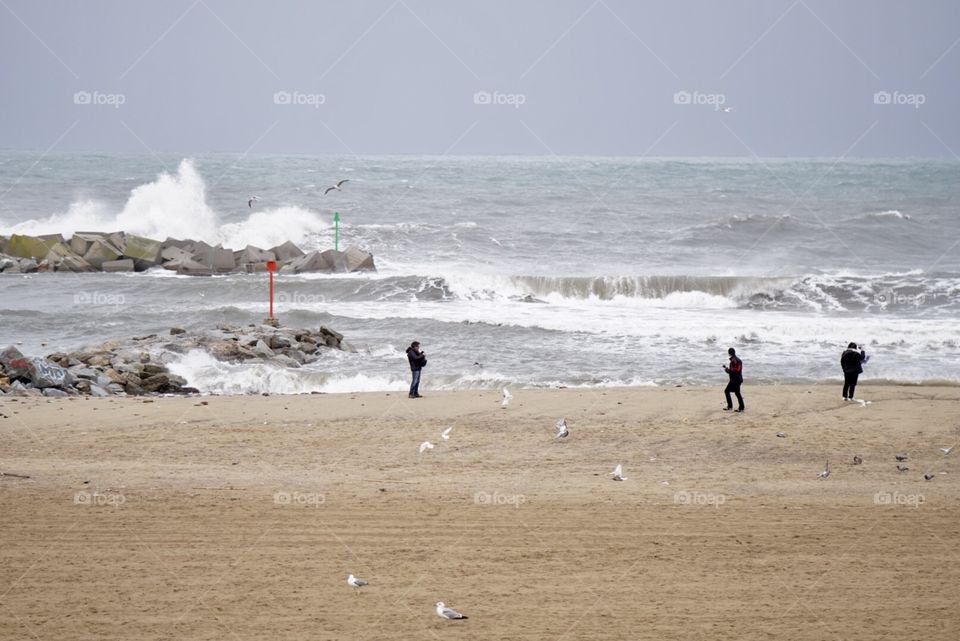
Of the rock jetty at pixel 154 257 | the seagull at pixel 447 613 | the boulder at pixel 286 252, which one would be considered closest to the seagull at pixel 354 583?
the seagull at pixel 447 613

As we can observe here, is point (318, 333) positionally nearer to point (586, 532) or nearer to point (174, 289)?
point (174, 289)

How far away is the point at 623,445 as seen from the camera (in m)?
12.6

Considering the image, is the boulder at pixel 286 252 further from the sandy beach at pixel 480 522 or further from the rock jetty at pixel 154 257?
the sandy beach at pixel 480 522

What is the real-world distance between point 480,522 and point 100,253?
87.6ft

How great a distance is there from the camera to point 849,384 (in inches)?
→ 582

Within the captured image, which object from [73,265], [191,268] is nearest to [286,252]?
[191,268]

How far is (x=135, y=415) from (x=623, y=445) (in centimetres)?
661

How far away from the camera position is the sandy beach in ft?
24.7

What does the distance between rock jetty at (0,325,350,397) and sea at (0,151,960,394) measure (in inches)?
21.1

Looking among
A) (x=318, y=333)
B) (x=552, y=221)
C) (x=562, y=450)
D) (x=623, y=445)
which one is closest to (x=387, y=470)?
(x=562, y=450)

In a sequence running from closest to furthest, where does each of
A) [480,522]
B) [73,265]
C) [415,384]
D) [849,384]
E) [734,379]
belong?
[480,522], [734,379], [849,384], [415,384], [73,265]

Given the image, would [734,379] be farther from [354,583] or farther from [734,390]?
[354,583]

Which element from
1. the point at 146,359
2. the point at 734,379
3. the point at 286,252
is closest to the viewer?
the point at 734,379

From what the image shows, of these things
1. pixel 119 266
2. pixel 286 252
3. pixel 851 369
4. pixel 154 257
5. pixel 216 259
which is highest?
pixel 286 252
